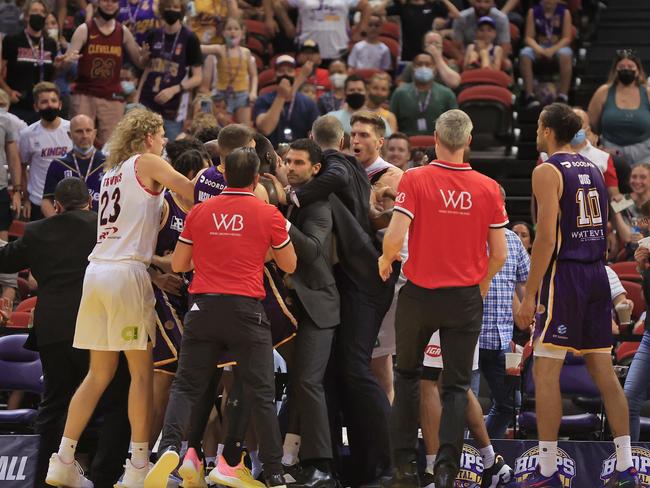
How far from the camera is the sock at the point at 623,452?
7.02 meters

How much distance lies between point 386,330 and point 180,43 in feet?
19.1

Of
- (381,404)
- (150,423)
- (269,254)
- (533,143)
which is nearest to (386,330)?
(381,404)

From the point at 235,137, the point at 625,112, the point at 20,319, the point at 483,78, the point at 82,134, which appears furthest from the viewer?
the point at 483,78

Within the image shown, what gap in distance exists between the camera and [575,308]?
6988 millimetres

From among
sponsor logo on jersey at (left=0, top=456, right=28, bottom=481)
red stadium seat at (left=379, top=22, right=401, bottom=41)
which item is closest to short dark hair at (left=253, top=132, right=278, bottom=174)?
sponsor logo on jersey at (left=0, top=456, right=28, bottom=481)

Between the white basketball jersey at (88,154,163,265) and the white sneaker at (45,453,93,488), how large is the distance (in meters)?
1.20

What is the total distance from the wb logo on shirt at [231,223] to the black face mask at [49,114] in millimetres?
5145

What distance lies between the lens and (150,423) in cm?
721

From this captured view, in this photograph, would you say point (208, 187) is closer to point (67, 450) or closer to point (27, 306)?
point (67, 450)

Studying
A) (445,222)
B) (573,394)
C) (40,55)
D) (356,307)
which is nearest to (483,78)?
(40,55)

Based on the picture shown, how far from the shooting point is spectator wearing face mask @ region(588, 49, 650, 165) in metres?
12.4

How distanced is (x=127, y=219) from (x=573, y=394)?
3.46 metres

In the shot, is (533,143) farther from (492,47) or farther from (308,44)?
(308,44)

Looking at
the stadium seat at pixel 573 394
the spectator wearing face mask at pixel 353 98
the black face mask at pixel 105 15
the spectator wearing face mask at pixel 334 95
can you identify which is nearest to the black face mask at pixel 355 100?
the spectator wearing face mask at pixel 353 98
